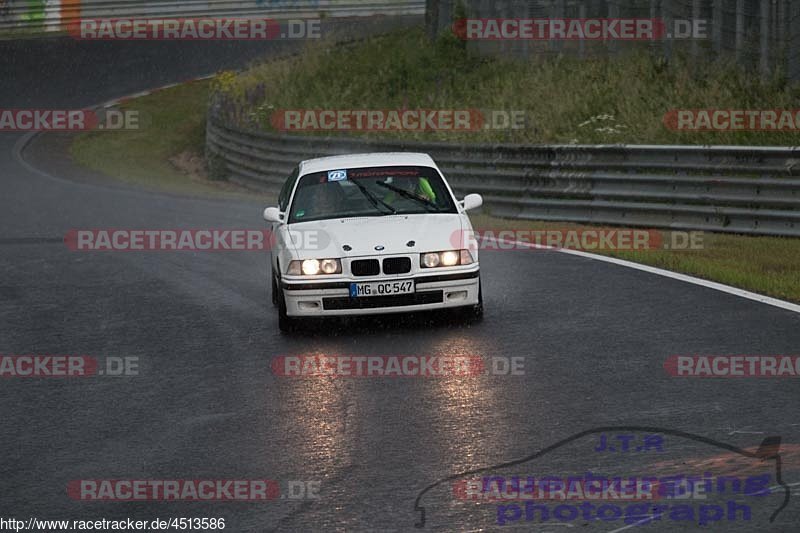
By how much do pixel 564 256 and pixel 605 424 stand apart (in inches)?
302

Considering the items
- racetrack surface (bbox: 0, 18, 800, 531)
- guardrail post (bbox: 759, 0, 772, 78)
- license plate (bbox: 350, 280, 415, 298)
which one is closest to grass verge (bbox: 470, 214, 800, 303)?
racetrack surface (bbox: 0, 18, 800, 531)

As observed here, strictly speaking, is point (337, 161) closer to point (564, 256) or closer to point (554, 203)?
point (564, 256)

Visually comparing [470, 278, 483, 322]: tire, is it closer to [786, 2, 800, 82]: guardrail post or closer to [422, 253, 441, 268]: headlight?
[422, 253, 441, 268]: headlight

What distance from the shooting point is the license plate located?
10.7 meters

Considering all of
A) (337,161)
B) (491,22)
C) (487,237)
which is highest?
(491,22)

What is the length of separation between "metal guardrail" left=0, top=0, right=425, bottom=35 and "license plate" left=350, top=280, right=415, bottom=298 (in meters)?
40.7

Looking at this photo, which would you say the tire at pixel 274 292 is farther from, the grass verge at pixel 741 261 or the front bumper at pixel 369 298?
the grass verge at pixel 741 261

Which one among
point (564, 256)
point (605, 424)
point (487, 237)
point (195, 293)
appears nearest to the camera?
point (605, 424)

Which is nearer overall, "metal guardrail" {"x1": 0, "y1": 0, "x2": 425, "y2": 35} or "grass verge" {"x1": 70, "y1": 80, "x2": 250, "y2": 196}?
"grass verge" {"x1": 70, "y1": 80, "x2": 250, "y2": 196}

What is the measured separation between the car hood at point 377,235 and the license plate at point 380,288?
24 cm

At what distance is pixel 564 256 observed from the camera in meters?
15.2

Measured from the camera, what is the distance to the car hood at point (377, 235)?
10.8 m

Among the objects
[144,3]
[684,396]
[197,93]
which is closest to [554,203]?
[684,396]

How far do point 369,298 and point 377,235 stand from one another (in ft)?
1.96
